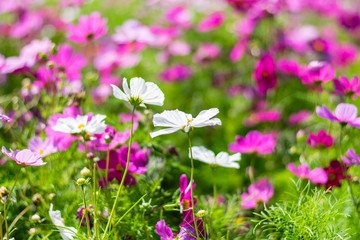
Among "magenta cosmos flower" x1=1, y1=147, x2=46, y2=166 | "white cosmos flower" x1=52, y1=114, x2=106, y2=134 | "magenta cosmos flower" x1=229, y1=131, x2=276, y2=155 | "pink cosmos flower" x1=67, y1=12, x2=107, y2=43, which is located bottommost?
"magenta cosmos flower" x1=229, y1=131, x2=276, y2=155

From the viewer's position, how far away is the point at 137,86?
70cm

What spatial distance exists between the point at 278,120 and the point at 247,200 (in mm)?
679

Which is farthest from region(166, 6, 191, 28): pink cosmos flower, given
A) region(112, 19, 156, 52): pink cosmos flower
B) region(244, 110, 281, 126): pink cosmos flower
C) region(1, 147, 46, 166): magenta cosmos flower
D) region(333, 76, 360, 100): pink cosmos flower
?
region(1, 147, 46, 166): magenta cosmos flower

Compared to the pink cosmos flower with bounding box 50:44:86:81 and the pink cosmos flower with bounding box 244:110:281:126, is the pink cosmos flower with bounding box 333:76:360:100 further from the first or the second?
the pink cosmos flower with bounding box 50:44:86:81

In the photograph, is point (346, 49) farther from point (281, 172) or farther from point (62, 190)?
point (62, 190)

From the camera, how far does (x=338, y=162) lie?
886 millimetres

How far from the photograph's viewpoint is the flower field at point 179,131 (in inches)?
30.4

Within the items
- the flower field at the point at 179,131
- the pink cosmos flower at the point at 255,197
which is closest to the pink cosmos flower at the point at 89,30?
the flower field at the point at 179,131

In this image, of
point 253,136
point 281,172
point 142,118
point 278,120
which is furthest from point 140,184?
point 278,120

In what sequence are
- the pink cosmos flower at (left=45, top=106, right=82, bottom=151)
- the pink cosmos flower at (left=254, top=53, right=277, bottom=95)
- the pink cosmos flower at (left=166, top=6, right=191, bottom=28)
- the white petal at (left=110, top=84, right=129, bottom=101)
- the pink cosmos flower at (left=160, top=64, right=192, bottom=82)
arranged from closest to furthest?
the white petal at (left=110, top=84, right=129, bottom=101) < the pink cosmos flower at (left=45, top=106, right=82, bottom=151) < the pink cosmos flower at (left=254, top=53, right=277, bottom=95) < the pink cosmos flower at (left=160, top=64, right=192, bottom=82) < the pink cosmos flower at (left=166, top=6, right=191, bottom=28)

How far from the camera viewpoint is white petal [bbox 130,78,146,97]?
695mm

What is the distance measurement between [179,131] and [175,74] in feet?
1.21

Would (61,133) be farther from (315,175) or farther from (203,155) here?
(315,175)

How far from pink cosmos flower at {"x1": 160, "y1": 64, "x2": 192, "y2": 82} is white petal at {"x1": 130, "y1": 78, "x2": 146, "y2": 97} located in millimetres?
1133
